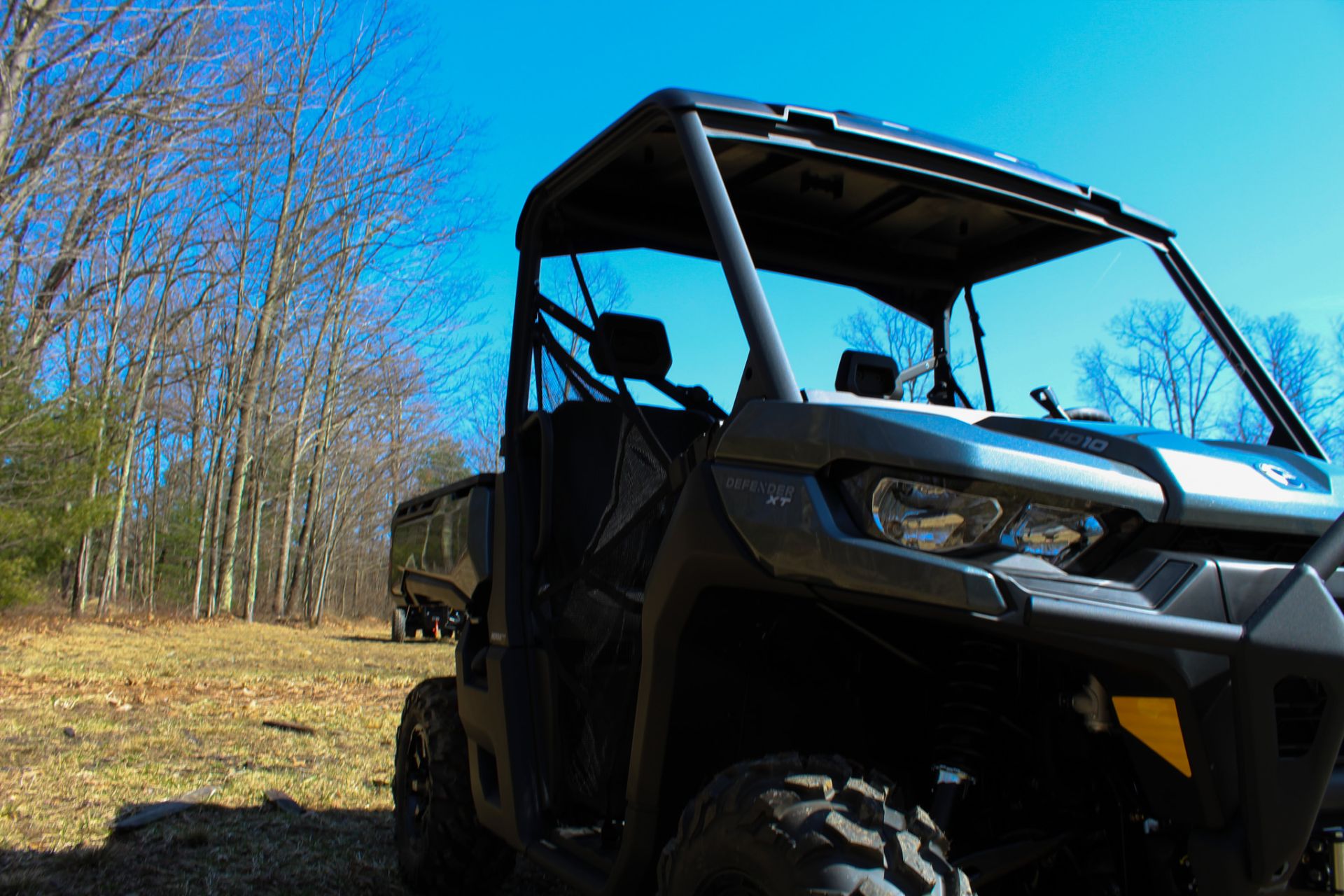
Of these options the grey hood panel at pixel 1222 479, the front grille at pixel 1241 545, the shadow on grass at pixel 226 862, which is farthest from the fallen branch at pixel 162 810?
the front grille at pixel 1241 545

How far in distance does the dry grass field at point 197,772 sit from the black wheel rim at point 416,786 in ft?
0.80

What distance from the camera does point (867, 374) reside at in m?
3.04

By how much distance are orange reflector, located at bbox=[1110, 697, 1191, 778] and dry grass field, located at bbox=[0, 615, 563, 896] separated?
2884mm

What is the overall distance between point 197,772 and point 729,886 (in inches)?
185

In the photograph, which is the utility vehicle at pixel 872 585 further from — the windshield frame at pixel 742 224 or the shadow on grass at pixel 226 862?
the shadow on grass at pixel 226 862

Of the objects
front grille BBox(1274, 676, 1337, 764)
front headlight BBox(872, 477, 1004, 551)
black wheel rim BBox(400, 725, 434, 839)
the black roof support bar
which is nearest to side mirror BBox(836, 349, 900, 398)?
the black roof support bar

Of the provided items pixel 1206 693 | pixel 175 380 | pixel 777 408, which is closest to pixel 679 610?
pixel 777 408

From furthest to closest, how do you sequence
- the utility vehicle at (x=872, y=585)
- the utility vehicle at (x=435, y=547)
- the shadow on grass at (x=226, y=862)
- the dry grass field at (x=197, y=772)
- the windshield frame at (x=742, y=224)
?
the dry grass field at (x=197, y=772)
the shadow on grass at (x=226, y=862)
the utility vehicle at (x=435, y=547)
the windshield frame at (x=742, y=224)
the utility vehicle at (x=872, y=585)

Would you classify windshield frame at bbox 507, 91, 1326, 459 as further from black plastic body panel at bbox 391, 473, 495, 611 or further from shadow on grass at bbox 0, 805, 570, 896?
shadow on grass at bbox 0, 805, 570, 896

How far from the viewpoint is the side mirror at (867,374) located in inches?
115

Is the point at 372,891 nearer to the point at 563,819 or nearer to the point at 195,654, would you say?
the point at 563,819

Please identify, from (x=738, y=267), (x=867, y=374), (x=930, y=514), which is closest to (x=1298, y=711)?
(x=930, y=514)

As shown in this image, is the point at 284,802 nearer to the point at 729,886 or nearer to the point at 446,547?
the point at 446,547

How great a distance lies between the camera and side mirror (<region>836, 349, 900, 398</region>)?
2.91 m
